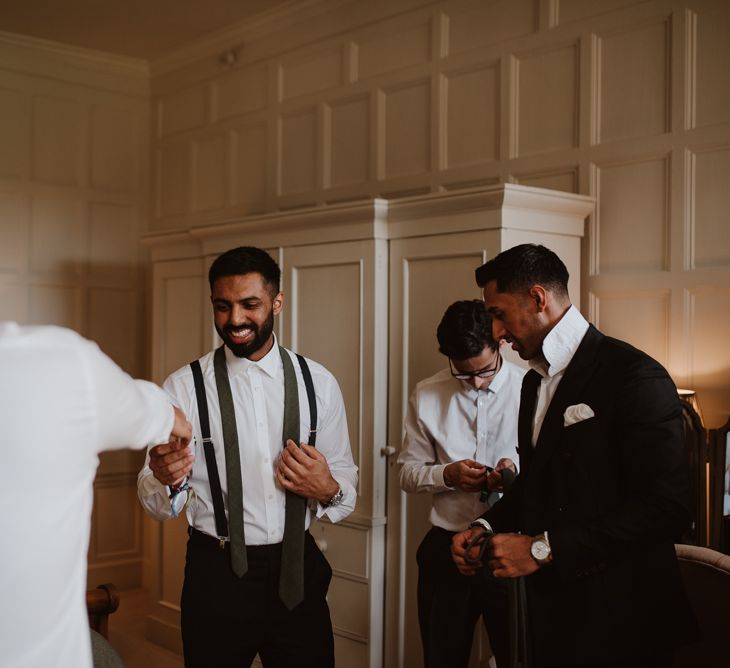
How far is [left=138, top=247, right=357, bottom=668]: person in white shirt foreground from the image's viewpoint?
8.81 feet

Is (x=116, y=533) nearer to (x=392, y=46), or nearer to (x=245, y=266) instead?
(x=392, y=46)

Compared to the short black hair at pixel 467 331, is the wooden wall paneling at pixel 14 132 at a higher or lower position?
higher

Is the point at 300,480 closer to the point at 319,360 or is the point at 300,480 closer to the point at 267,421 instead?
the point at 267,421

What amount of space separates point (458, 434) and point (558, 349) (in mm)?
1129

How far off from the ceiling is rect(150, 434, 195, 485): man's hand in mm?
3817

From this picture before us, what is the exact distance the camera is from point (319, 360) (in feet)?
13.9

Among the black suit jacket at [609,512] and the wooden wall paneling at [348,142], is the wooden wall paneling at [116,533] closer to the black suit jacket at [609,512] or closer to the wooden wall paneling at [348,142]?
the wooden wall paneling at [348,142]

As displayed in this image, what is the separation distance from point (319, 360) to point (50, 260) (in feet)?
9.40

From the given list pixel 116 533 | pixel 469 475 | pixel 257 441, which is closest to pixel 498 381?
pixel 469 475

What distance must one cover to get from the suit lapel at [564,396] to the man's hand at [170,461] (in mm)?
893

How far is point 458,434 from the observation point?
333 cm

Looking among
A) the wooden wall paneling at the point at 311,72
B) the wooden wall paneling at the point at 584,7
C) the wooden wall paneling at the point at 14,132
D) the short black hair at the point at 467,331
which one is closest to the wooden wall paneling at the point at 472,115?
the wooden wall paneling at the point at 584,7

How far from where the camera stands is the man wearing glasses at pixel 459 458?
3158 mm

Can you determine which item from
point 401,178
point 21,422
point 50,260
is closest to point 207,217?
point 50,260
